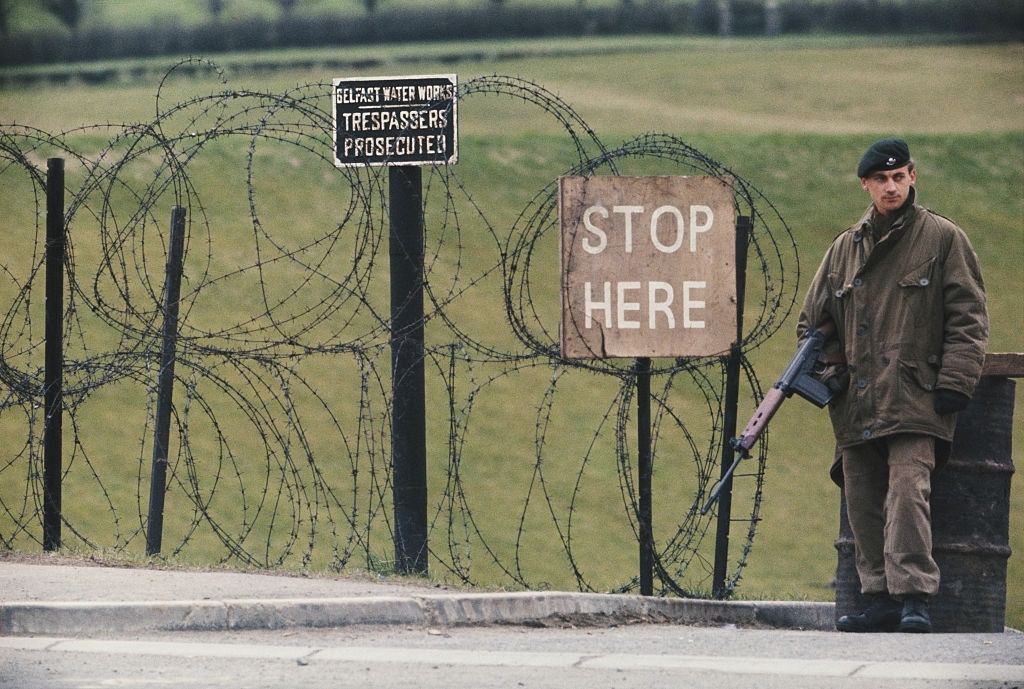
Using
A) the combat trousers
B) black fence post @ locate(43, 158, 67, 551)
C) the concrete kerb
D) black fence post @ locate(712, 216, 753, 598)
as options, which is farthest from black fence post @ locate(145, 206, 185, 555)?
the combat trousers

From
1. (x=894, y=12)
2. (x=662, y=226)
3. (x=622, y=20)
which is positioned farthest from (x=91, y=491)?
(x=894, y=12)

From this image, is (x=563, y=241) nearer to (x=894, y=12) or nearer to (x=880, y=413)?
(x=880, y=413)

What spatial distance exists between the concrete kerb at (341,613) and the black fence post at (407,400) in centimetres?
142

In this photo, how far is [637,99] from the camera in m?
30.8

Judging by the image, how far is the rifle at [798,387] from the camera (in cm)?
756

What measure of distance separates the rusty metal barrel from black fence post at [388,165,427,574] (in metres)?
2.66

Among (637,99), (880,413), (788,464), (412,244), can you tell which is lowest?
(788,464)

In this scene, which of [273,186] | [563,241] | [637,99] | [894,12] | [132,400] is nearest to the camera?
[563,241]

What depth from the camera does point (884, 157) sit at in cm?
738

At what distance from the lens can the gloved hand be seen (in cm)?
723

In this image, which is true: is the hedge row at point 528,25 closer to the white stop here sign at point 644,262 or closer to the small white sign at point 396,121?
the small white sign at point 396,121

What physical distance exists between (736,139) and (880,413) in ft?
66.9

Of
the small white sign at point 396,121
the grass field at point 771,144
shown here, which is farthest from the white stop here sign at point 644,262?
the grass field at point 771,144

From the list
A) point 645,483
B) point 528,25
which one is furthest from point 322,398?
point 528,25
